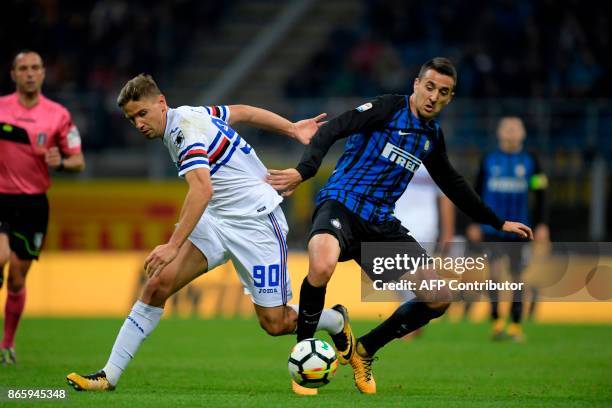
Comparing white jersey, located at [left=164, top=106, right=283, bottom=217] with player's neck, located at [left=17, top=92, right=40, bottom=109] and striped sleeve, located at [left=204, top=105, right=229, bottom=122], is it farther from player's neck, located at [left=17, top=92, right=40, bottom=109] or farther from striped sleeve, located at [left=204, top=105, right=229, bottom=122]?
player's neck, located at [left=17, top=92, right=40, bottom=109]

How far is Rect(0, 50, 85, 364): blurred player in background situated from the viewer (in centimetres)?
934

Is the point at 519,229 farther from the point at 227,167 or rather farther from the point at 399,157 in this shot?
the point at 227,167

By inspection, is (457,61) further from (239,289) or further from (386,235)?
(386,235)

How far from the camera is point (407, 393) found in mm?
7617

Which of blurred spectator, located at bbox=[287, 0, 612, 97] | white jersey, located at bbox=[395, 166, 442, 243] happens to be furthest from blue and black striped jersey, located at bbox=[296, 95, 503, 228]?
blurred spectator, located at bbox=[287, 0, 612, 97]

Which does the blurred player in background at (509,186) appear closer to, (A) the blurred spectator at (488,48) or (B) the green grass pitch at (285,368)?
(B) the green grass pitch at (285,368)

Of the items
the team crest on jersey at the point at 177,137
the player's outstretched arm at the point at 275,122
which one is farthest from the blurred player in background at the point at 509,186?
the team crest on jersey at the point at 177,137

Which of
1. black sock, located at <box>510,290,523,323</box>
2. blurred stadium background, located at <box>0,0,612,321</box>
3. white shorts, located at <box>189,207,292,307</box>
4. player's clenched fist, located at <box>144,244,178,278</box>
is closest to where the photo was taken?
player's clenched fist, located at <box>144,244,178,278</box>

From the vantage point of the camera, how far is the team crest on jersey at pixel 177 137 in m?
7.01

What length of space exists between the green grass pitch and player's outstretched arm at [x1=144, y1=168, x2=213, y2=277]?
878mm

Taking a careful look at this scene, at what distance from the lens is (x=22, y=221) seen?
9.38 m

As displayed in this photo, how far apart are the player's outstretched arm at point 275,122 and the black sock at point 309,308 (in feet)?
3.40

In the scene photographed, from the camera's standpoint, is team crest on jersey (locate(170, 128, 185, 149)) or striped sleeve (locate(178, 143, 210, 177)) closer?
striped sleeve (locate(178, 143, 210, 177))

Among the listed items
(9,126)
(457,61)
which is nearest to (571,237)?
(457,61)
